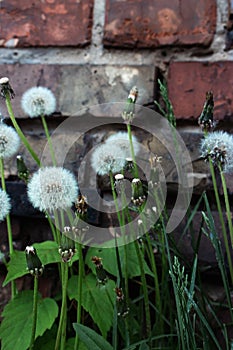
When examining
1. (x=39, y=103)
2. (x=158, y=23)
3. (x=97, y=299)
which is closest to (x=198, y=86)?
(x=158, y=23)

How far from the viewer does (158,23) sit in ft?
2.64

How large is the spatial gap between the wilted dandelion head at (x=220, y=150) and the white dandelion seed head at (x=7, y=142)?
25cm

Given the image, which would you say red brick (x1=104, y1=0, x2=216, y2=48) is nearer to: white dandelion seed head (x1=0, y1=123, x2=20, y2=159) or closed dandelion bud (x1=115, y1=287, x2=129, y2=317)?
white dandelion seed head (x1=0, y1=123, x2=20, y2=159)

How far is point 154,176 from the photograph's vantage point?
2.09 feet

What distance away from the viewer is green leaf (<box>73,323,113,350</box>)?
0.52 meters

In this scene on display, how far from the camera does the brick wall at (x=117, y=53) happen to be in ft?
2.58

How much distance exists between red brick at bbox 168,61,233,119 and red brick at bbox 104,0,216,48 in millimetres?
39

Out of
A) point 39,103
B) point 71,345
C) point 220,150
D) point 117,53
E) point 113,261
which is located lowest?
point 71,345

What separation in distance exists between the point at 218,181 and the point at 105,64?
251 mm

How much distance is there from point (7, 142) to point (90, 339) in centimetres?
29

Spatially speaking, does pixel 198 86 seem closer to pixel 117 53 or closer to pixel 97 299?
pixel 117 53

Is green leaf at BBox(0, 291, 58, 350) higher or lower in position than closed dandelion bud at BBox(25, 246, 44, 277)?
lower

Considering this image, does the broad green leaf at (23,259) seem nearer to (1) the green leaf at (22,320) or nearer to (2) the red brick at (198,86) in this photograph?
(1) the green leaf at (22,320)

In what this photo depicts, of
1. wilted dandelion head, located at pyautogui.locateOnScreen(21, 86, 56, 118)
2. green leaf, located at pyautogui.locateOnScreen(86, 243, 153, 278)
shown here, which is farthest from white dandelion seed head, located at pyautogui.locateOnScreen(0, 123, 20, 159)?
green leaf, located at pyautogui.locateOnScreen(86, 243, 153, 278)
